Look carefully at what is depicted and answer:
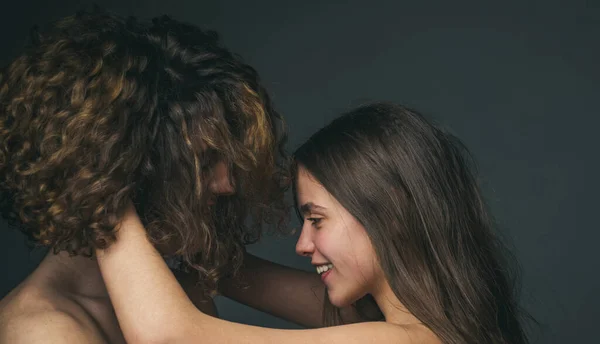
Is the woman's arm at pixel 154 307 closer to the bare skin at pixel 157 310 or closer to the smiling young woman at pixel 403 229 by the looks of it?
the bare skin at pixel 157 310

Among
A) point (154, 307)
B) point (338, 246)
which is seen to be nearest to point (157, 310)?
point (154, 307)

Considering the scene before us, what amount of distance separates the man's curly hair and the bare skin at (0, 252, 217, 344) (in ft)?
0.41

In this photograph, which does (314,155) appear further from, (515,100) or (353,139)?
(515,100)

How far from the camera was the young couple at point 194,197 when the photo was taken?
5.55 feet

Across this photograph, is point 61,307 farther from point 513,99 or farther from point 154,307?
point 513,99

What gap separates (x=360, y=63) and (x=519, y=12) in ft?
2.17

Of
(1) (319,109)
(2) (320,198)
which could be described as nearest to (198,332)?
(2) (320,198)

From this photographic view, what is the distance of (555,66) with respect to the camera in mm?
2967

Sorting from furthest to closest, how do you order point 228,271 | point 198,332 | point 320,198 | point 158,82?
1. point 228,271
2. point 320,198
3. point 158,82
4. point 198,332

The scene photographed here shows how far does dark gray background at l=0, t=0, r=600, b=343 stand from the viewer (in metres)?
2.94

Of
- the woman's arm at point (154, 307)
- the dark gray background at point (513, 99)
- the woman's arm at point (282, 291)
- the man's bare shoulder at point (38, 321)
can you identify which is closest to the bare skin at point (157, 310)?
the woman's arm at point (154, 307)

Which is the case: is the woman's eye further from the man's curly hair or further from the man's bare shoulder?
the man's bare shoulder

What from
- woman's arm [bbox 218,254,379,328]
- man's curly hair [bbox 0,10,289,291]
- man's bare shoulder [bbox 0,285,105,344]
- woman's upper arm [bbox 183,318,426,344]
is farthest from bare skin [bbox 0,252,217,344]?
Answer: woman's arm [bbox 218,254,379,328]

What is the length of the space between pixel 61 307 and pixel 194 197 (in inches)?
16.4
